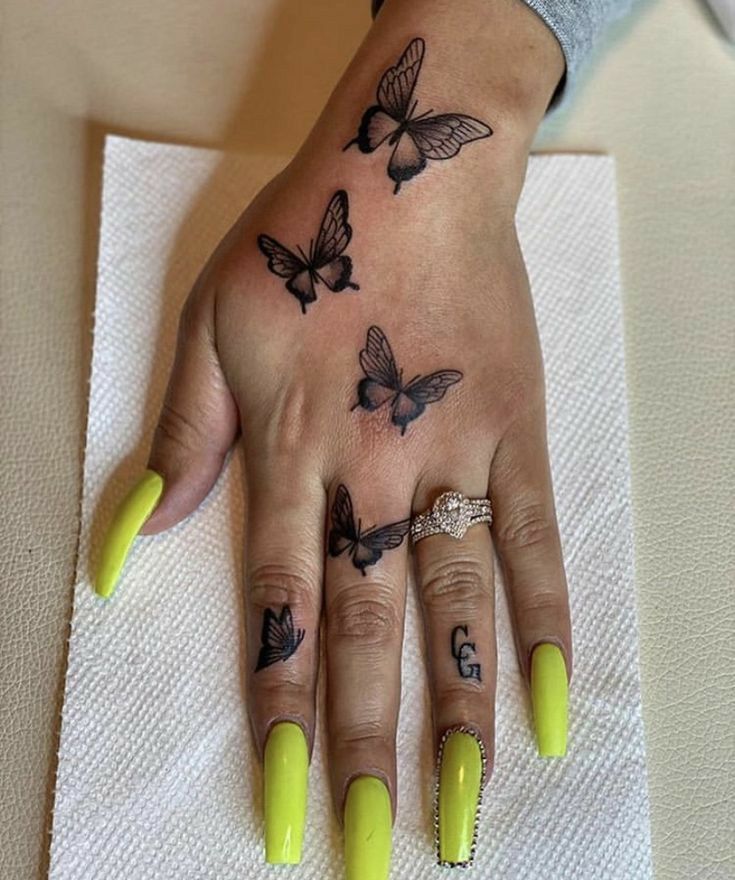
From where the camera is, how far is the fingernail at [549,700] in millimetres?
684

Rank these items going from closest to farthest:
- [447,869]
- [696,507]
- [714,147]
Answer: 1. [447,869]
2. [696,507]
3. [714,147]

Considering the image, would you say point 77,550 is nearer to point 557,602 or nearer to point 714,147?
point 557,602

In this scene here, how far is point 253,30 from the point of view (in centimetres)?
97

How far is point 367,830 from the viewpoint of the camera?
641 mm

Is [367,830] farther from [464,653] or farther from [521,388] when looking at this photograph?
[521,388]

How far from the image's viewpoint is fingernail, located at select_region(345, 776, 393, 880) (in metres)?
0.64

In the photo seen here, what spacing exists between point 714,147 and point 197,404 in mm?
541

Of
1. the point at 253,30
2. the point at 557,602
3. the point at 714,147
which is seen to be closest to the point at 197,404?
the point at 557,602

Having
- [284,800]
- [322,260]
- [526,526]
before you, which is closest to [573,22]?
[322,260]

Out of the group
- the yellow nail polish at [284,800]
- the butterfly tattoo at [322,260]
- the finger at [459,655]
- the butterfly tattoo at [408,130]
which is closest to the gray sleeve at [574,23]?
the butterfly tattoo at [408,130]

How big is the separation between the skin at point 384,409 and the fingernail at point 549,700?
0.01 metres

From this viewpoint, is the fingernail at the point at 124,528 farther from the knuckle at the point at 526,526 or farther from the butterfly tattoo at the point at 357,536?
the knuckle at the point at 526,526

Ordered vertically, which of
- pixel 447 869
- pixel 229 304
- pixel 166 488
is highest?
pixel 229 304

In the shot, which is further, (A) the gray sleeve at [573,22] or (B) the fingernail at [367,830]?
(A) the gray sleeve at [573,22]
